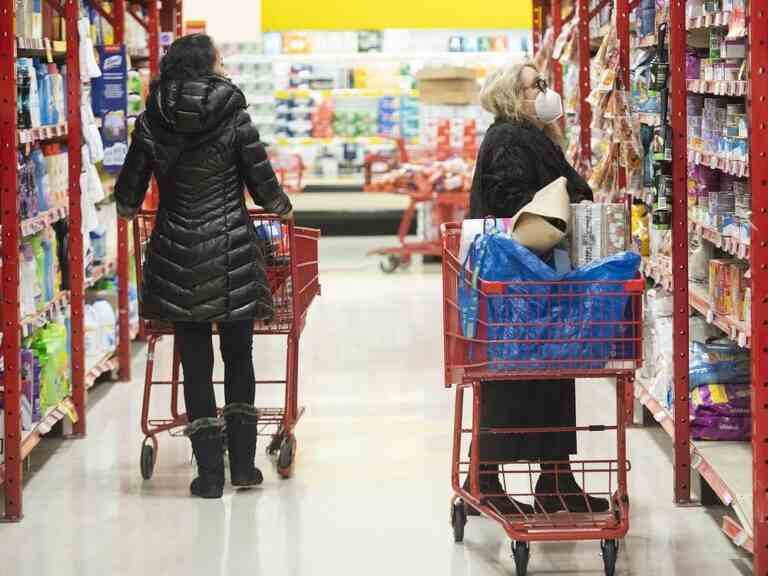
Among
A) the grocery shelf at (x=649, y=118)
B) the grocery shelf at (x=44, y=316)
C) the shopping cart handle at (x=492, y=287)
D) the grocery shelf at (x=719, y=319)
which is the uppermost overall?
the grocery shelf at (x=649, y=118)

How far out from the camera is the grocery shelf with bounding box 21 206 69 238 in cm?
555

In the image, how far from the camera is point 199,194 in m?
5.14

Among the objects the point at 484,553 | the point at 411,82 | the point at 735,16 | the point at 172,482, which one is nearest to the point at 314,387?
the point at 172,482

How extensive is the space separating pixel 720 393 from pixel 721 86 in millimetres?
1180

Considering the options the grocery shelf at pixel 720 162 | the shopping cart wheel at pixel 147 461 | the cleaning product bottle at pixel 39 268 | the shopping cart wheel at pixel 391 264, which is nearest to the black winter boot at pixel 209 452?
the shopping cart wheel at pixel 147 461

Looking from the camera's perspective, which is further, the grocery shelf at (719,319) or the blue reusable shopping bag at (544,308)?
the grocery shelf at (719,319)

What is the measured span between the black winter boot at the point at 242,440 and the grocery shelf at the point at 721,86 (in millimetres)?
1963

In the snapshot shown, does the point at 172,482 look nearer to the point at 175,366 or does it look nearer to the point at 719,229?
the point at 175,366

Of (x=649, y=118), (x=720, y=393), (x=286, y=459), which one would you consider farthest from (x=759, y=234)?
(x=286, y=459)

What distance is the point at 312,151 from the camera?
51.5ft

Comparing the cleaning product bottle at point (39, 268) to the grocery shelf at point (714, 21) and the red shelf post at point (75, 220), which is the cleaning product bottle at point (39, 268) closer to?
the red shelf post at point (75, 220)

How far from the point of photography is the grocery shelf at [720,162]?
450cm

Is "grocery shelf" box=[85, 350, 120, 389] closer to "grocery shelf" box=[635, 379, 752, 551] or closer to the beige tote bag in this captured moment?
"grocery shelf" box=[635, 379, 752, 551]

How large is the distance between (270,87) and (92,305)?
8.40 meters
